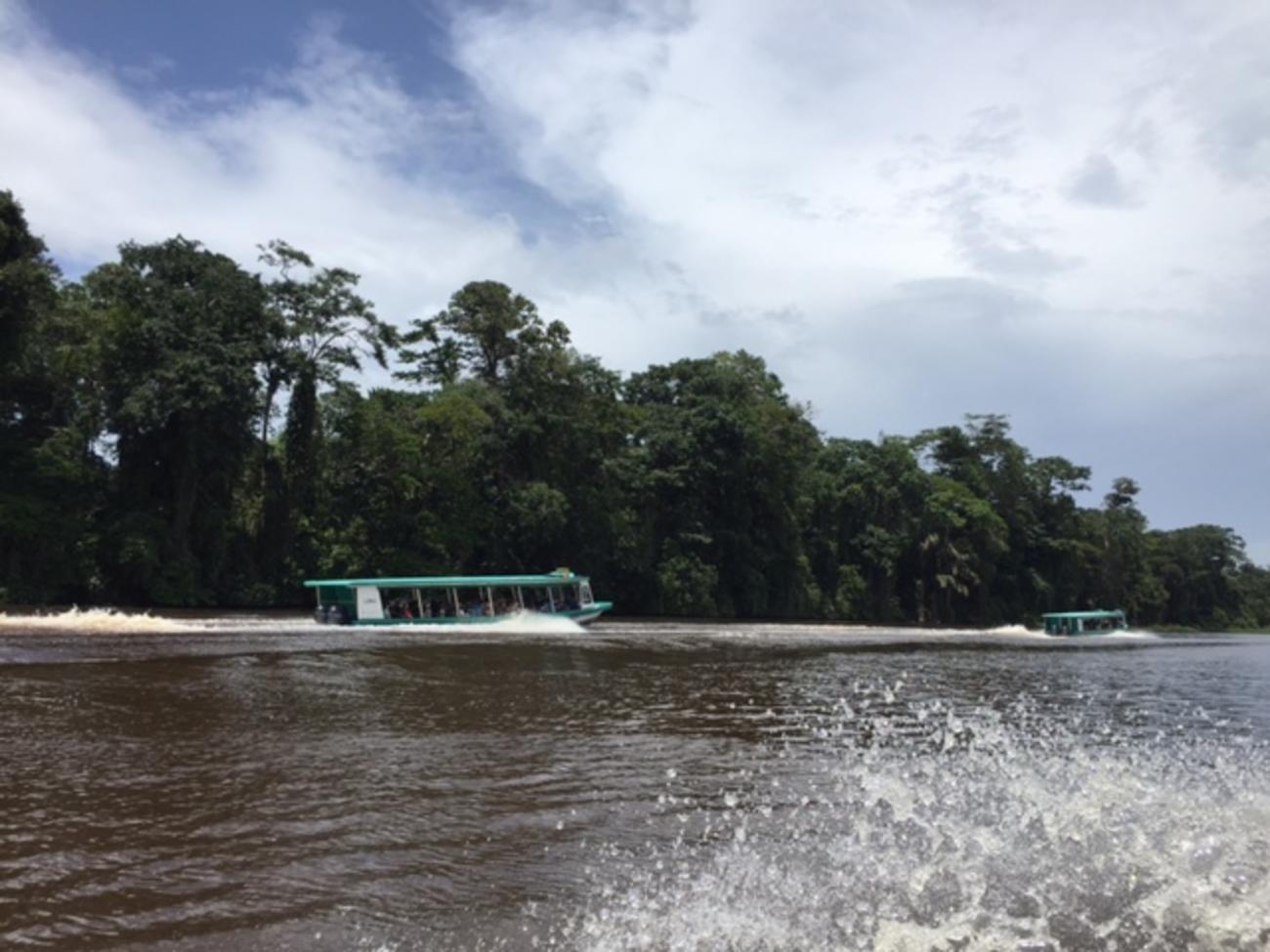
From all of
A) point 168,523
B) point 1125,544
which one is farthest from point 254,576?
point 1125,544

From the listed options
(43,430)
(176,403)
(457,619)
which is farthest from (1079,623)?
(43,430)

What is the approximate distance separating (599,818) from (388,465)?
111 feet

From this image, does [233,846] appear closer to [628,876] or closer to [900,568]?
[628,876]

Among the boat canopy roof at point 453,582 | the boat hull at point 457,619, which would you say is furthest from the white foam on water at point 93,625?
the boat hull at point 457,619

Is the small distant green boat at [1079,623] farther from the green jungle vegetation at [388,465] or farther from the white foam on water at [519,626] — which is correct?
the white foam on water at [519,626]

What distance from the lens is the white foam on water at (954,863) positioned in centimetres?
471

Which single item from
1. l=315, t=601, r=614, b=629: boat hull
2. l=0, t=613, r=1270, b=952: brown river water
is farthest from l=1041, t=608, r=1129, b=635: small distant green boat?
l=0, t=613, r=1270, b=952: brown river water

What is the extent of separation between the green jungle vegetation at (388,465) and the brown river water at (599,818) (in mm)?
20213

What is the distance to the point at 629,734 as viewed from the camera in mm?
10352

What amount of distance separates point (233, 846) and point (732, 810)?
11.5 feet

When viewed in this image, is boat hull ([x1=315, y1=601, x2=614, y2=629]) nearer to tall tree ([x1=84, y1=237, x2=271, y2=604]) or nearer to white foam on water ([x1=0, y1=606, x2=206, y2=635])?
white foam on water ([x1=0, y1=606, x2=206, y2=635])

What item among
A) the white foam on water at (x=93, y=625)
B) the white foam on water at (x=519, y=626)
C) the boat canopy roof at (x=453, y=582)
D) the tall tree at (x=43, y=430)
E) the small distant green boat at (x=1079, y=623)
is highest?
the tall tree at (x=43, y=430)

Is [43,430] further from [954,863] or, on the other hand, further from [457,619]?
[954,863]

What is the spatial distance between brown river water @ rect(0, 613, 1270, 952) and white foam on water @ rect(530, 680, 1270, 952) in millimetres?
26
